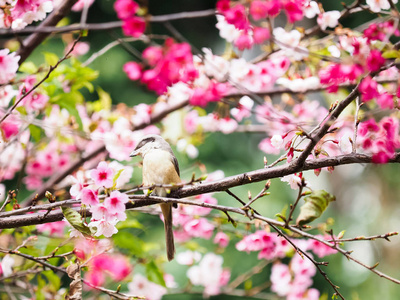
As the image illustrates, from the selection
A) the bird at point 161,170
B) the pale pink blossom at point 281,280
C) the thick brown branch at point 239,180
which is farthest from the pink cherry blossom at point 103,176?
the pale pink blossom at point 281,280

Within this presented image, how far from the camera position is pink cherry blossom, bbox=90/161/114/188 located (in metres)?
1.46

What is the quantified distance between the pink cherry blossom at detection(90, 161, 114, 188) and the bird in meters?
0.50

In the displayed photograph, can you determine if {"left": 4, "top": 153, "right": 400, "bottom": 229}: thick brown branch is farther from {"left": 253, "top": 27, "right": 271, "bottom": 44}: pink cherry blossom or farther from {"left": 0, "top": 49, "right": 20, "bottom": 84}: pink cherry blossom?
{"left": 253, "top": 27, "right": 271, "bottom": 44}: pink cherry blossom

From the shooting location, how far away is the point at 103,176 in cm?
148

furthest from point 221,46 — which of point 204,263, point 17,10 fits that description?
point 17,10

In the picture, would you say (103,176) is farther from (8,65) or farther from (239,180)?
(8,65)

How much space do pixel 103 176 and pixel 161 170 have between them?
1.91 ft

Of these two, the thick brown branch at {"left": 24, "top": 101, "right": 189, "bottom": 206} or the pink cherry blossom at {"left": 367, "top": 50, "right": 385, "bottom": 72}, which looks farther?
the thick brown branch at {"left": 24, "top": 101, "right": 189, "bottom": 206}

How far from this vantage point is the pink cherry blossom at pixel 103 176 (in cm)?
146

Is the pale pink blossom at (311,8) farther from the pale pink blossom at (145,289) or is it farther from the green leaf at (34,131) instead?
the pale pink blossom at (145,289)

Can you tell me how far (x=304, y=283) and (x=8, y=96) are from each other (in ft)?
6.48

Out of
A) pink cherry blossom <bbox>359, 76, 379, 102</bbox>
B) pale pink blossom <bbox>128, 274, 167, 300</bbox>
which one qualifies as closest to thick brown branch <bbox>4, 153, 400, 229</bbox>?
pink cherry blossom <bbox>359, 76, 379, 102</bbox>

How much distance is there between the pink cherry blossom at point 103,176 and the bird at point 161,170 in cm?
50

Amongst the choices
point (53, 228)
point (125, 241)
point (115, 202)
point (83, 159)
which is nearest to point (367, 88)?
point (115, 202)
